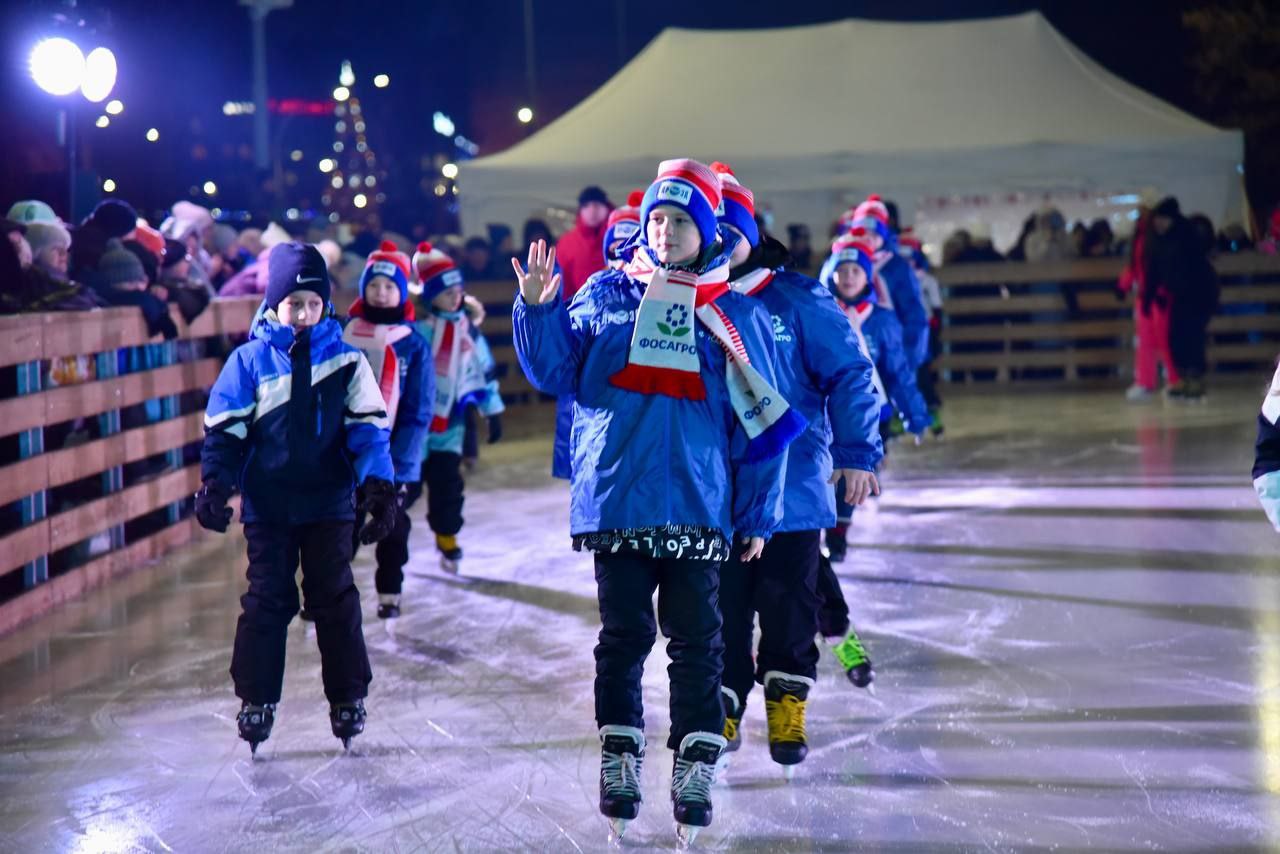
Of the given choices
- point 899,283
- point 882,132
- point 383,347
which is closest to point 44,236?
point 383,347

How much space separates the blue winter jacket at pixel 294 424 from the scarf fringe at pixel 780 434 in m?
1.34

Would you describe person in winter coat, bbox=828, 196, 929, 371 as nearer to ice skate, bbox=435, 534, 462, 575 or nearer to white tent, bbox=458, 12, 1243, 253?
ice skate, bbox=435, 534, 462, 575

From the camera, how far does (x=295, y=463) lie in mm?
4910

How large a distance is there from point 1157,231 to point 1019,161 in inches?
124

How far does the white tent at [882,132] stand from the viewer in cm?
1794

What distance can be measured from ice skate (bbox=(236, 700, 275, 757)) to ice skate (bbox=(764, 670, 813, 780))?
59.0 inches

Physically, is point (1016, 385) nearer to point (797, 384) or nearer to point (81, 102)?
point (81, 102)

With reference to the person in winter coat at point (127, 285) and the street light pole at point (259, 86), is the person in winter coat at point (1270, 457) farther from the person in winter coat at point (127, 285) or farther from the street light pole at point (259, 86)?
the street light pole at point (259, 86)

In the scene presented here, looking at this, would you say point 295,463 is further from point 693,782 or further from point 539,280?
point 693,782

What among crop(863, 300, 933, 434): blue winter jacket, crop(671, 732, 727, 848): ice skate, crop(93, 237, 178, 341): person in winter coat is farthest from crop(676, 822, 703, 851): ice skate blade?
crop(93, 237, 178, 341): person in winter coat

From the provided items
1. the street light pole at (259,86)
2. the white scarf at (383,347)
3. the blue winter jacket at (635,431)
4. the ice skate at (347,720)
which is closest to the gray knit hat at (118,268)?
the white scarf at (383,347)

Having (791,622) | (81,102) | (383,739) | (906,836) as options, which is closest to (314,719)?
(383,739)

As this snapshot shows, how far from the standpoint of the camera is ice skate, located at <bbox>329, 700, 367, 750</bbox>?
16.4ft

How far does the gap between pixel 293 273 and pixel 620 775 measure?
6.21 feet
